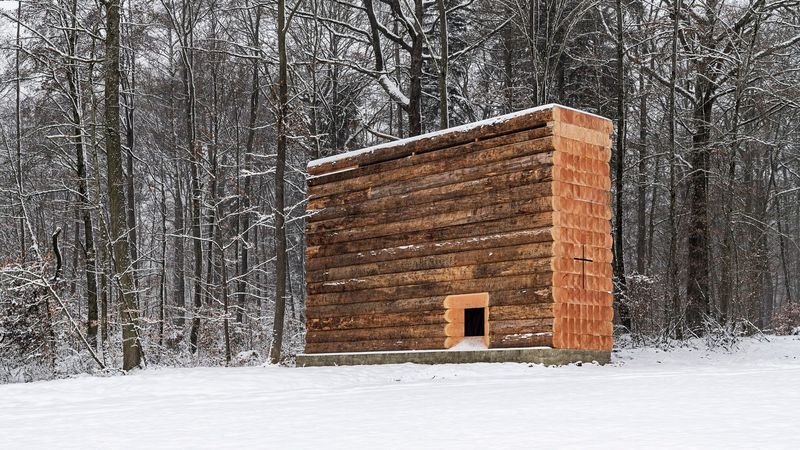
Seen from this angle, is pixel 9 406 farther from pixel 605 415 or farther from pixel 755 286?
pixel 755 286

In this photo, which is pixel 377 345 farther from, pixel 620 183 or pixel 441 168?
pixel 620 183

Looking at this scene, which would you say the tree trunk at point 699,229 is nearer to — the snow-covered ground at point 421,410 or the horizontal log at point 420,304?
the horizontal log at point 420,304

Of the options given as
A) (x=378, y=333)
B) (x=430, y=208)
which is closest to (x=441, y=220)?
(x=430, y=208)

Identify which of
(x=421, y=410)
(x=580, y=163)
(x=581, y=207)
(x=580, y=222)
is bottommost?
(x=421, y=410)

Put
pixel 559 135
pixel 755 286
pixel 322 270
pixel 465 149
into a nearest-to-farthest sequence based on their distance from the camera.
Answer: pixel 559 135
pixel 465 149
pixel 322 270
pixel 755 286

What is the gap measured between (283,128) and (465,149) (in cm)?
507

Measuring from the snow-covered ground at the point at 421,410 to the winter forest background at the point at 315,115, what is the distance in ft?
13.7

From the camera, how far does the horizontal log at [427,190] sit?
13477 millimetres

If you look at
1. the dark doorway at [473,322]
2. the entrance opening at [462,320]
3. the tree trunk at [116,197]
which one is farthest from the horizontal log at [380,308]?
the tree trunk at [116,197]

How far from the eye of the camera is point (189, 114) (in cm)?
→ 2542

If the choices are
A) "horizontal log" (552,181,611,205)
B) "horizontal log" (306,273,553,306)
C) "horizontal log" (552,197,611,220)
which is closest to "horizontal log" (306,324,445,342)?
"horizontal log" (306,273,553,306)

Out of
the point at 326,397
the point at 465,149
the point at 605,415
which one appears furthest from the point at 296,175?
the point at 605,415

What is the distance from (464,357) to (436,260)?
1.79 m

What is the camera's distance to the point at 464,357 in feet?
45.9
